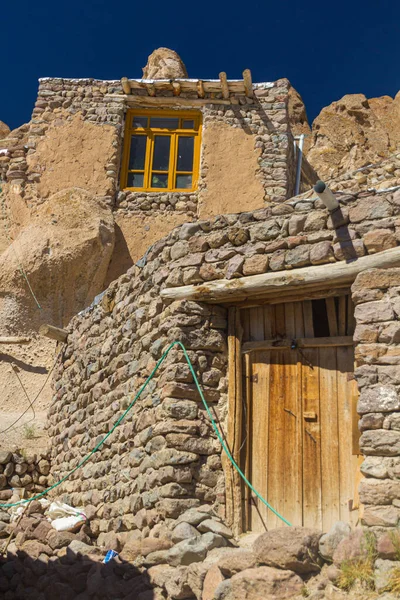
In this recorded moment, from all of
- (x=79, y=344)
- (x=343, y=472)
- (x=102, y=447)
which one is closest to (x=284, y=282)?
(x=343, y=472)

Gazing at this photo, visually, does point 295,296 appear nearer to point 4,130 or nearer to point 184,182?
point 184,182

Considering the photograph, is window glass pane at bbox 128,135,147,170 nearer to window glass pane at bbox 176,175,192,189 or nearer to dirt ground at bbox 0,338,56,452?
window glass pane at bbox 176,175,192,189

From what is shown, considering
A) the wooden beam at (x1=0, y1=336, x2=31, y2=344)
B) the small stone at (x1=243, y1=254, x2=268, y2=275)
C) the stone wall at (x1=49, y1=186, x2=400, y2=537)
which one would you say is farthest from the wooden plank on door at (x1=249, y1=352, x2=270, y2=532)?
the wooden beam at (x1=0, y1=336, x2=31, y2=344)

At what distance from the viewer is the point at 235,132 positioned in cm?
1193

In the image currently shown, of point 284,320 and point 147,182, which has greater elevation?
point 147,182

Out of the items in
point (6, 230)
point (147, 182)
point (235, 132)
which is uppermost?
point (235, 132)

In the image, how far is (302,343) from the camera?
17.9 ft

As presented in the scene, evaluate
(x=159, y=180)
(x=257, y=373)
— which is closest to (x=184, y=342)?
(x=257, y=373)

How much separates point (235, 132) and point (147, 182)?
192 centimetres

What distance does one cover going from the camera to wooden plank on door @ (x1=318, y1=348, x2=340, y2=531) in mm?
4965

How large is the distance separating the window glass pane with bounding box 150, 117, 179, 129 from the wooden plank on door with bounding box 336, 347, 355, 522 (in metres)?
8.02

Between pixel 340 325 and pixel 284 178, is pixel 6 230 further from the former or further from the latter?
pixel 340 325

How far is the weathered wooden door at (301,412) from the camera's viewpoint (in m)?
5.04

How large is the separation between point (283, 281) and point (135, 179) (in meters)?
7.46
